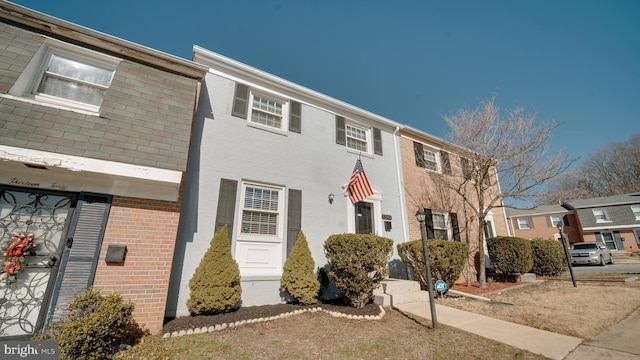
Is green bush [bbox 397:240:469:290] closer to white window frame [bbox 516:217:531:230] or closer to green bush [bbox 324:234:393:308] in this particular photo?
green bush [bbox 324:234:393:308]

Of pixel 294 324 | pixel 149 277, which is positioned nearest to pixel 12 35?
pixel 149 277

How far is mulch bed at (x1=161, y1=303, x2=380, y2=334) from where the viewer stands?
15.3 feet

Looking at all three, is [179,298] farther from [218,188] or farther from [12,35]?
[12,35]

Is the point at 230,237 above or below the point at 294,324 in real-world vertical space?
above

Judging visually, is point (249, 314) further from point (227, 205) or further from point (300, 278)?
point (227, 205)

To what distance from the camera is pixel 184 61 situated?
6.24 m

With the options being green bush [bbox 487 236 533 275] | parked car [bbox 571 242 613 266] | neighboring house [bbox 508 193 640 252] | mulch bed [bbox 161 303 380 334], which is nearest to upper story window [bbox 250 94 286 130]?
mulch bed [bbox 161 303 380 334]

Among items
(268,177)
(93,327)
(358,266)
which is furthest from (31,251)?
(358,266)

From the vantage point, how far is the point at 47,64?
5.18 metres

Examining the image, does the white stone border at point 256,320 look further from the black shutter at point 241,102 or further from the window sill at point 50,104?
the black shutter at point 241,102

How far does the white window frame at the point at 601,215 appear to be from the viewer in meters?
27.3

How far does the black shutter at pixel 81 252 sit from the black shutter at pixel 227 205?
86.5 inches

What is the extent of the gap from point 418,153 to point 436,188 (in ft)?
5.69

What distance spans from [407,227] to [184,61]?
29.1 feet
